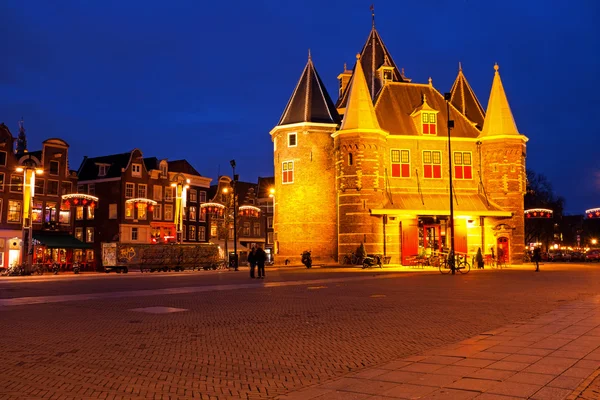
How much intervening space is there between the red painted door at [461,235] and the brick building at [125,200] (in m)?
28.1

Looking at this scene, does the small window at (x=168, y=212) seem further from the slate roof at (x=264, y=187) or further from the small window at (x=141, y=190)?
the slate roof at (x=264, y=187)

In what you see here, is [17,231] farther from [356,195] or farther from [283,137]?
[356,195]

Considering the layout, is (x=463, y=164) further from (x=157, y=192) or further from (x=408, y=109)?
(x=157, y=192)

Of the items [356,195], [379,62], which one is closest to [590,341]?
[356,195]

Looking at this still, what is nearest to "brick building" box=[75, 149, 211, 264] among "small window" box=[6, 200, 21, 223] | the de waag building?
"small window" box=[6, 200, 21, 223]

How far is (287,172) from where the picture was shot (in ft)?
167

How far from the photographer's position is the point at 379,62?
181 feet

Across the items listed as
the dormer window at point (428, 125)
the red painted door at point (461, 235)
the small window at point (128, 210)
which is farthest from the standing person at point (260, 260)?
the small window at point (128, 210)

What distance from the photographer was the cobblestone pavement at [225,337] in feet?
23.2

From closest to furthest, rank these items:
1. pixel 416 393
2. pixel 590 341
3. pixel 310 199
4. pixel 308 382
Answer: pixel 416 393
pixel 308 382
pixel 590 341
pixel 310 199

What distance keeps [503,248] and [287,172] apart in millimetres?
18987

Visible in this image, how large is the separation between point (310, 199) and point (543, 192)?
4265 cm

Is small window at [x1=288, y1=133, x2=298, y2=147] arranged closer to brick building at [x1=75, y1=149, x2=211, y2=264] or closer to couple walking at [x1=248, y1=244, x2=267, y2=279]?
brick building at [x1=75, y1=149, x2=211, y2=264]

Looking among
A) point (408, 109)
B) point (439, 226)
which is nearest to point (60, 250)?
point (408, 109)
